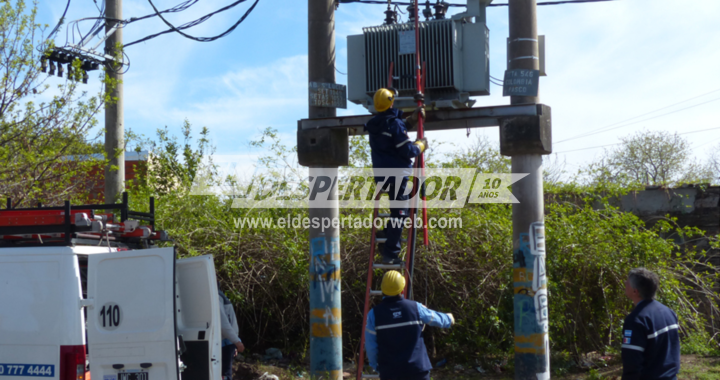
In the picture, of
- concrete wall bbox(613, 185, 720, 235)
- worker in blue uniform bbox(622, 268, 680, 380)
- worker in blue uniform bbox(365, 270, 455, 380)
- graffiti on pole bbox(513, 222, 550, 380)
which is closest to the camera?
worker in blue uniform bbox(622, 268, 680, 380)

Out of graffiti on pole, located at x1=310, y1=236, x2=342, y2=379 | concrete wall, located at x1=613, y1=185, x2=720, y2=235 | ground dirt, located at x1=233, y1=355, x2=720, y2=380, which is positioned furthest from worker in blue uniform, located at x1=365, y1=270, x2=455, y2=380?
concrete wall, located at x1=613, y1=185, x2=720, y2=235

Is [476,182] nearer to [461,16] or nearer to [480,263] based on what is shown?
[480,263]

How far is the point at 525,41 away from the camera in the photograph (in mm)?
6672

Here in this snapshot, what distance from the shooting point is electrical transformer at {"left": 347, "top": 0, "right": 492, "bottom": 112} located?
695 cm

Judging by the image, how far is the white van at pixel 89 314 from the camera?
496 centimetres

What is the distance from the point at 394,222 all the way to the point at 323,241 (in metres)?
1.39

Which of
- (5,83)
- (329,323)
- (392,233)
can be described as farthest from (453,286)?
(5,83)

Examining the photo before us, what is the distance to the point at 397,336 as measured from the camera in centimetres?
487

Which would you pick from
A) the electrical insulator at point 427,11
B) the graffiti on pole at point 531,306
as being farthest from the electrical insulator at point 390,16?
the graffiti on pole at point 531,306

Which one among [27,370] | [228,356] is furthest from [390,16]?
[27,370]

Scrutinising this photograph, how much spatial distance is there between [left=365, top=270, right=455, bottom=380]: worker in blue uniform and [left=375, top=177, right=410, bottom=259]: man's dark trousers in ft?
4.13

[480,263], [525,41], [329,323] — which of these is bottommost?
[329,323]

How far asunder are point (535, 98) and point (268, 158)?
5390 millimetres

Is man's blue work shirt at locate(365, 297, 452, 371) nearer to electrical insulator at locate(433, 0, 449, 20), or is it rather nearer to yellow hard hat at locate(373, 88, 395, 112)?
yellow hard hat at locate(373, 88, 395, 112)
